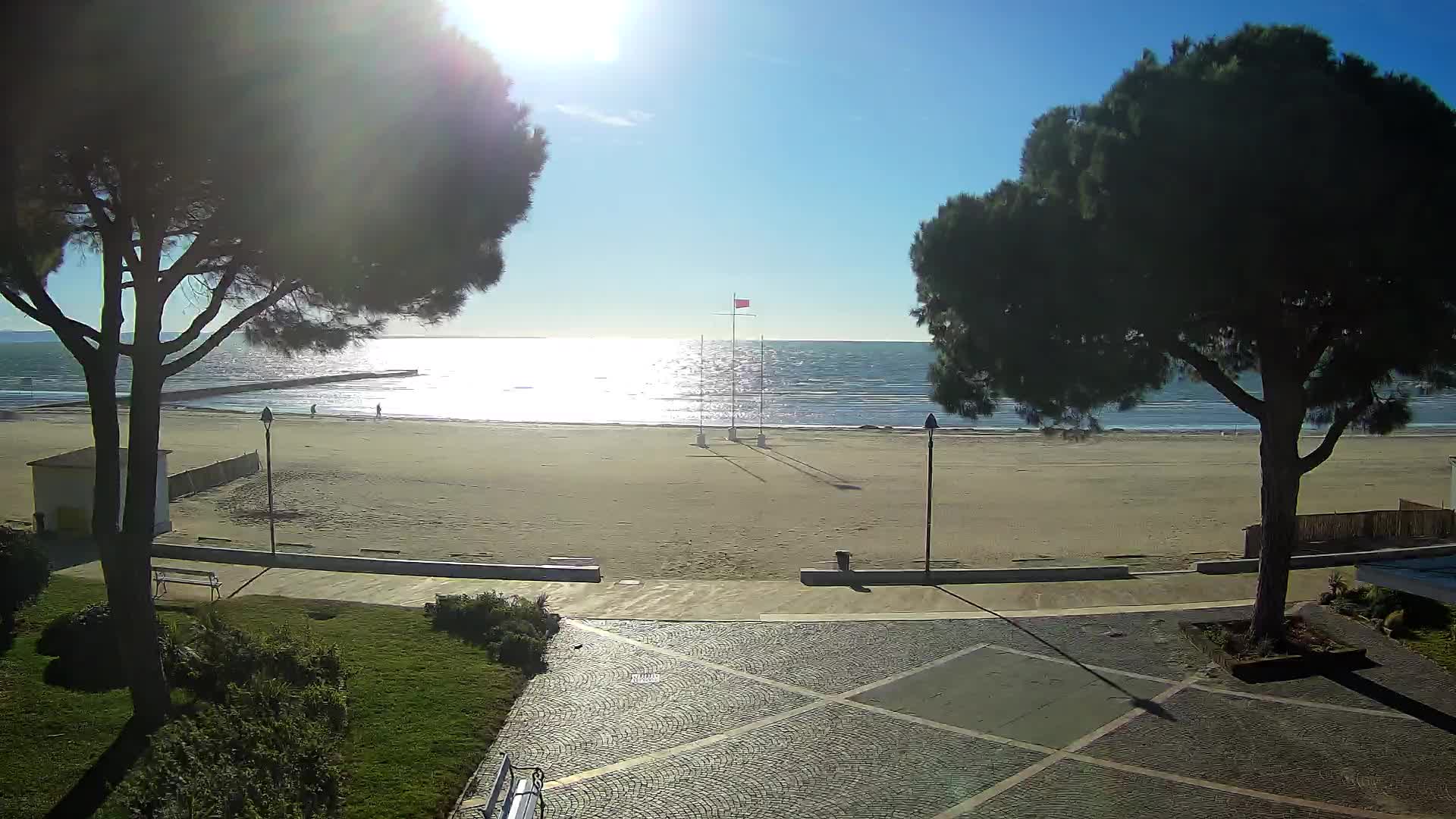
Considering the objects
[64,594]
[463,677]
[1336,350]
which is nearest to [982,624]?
[1336,350]

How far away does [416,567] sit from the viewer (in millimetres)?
15289

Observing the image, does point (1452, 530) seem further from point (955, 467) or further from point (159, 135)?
point (159, 135)

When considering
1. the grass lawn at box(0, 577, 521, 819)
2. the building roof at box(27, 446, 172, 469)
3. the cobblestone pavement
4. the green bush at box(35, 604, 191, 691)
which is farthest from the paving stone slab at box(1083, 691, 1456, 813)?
the building roof at box(27, 446, 172, 469)

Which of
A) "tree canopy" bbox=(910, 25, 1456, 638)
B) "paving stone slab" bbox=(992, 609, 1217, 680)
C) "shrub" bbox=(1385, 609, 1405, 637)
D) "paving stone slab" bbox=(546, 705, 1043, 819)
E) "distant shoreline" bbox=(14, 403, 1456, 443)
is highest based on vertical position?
"tree canopy" bbox=(910, 25, 1456, 638)

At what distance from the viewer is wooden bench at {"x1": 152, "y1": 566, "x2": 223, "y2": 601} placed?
12.9m

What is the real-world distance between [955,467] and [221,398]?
67.6 metres

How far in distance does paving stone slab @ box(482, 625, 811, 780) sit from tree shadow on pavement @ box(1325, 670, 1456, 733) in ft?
20.0

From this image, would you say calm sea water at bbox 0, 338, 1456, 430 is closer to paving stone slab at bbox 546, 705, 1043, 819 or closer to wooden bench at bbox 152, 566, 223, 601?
wooden bench at bbox 152, 566, 223, 601

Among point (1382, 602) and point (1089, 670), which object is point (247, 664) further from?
point (1382, 602)

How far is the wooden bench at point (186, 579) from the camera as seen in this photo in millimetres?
12859

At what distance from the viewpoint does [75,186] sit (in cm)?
750

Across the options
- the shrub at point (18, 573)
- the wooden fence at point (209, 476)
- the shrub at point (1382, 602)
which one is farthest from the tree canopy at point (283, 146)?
the wooden fence at point (209, 476)

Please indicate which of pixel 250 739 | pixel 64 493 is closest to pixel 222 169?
pixel 250 739

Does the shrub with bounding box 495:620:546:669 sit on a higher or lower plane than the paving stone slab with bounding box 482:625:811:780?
higher
